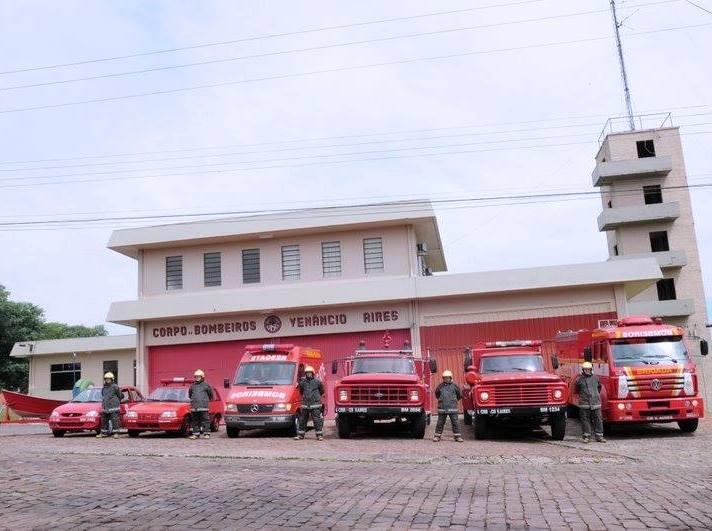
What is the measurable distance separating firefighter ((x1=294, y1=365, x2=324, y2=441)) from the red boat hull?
1343cm

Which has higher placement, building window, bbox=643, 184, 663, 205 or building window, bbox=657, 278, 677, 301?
building window, bbox=643, 184, 663, 205

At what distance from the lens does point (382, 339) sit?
83.4ft

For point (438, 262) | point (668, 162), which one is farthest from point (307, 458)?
point (668, 162)

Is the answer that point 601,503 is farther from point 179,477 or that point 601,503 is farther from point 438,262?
point 438,262

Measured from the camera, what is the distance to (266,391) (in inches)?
696

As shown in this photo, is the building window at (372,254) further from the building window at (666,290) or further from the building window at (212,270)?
the building window at (666,290)

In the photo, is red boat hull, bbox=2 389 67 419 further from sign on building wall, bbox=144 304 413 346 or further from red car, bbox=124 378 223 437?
red car, bbox=124 378 223 437

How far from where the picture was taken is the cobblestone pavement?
21.8 feet

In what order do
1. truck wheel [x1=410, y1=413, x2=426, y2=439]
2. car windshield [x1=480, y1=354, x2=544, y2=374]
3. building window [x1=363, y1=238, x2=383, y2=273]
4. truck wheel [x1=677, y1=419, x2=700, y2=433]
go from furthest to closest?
building window [x1=363, y1=238, x2=383, y2=273] < truck wheel [x1=410, y1=413, x2=426, y2=439] < car windshield [x1=480, y1=354, x2=544, y2=374] < truck wheel [x1=677, y1=419, x2=700, y2=433]

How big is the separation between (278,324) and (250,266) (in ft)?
9.47

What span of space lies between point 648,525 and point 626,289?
20338 mm

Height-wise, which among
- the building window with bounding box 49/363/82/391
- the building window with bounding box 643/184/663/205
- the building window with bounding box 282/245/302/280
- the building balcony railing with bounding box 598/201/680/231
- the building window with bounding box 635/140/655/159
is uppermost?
the building window with bounding box 635/140/655/159

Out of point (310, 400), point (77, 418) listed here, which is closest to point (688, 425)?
point (310, 400)

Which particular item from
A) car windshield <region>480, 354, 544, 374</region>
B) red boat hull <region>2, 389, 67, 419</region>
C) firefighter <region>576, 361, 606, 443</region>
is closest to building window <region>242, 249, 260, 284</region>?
red boat hull <region>2, 389, 67, 419</region>
